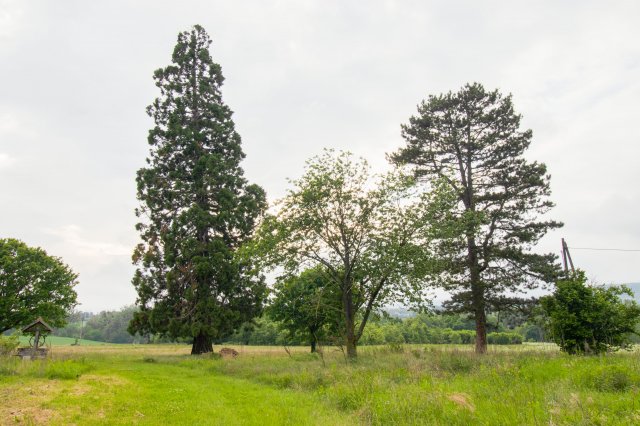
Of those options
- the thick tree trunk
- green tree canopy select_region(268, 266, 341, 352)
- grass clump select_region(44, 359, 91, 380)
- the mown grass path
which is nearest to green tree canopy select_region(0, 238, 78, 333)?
green tree canopy select_region(268, 266, 341, 352)

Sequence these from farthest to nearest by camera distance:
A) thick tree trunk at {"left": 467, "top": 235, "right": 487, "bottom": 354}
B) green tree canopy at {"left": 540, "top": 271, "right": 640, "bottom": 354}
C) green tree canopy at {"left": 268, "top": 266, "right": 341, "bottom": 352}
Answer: green tree canopy at {"left": 268, "top": 266, "right": 341, "bottom": 352}
thick tree trunk at {"left": 467, "top": 235, "right": 487, "bottom": 354}
green tree canopy at {"left": 540, "top": 271, "right": 640, "bottom": 354}

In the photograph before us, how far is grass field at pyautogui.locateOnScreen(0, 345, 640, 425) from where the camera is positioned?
23.8ft

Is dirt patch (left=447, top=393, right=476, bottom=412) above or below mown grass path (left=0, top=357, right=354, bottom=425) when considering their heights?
above

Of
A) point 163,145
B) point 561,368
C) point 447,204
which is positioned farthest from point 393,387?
point 163,145

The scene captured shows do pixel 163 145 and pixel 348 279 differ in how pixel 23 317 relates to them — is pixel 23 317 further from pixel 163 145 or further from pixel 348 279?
pixel 348 279

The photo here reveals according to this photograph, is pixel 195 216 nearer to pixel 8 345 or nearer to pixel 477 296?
pixel 8 345

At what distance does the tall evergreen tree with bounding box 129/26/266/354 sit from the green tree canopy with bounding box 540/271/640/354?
19850 mm

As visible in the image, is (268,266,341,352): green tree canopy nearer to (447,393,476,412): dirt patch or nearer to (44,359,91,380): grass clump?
(44,359,91,380): grass clump

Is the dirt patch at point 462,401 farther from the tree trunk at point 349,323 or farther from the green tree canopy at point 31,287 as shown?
the green tree canopy at point 31,287

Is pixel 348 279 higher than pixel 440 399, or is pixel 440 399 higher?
pixel 348 279

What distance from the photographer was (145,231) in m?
31.4

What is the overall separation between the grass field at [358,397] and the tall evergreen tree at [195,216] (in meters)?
13.0

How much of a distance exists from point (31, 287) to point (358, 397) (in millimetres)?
40382

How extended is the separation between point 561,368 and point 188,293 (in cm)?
2444
